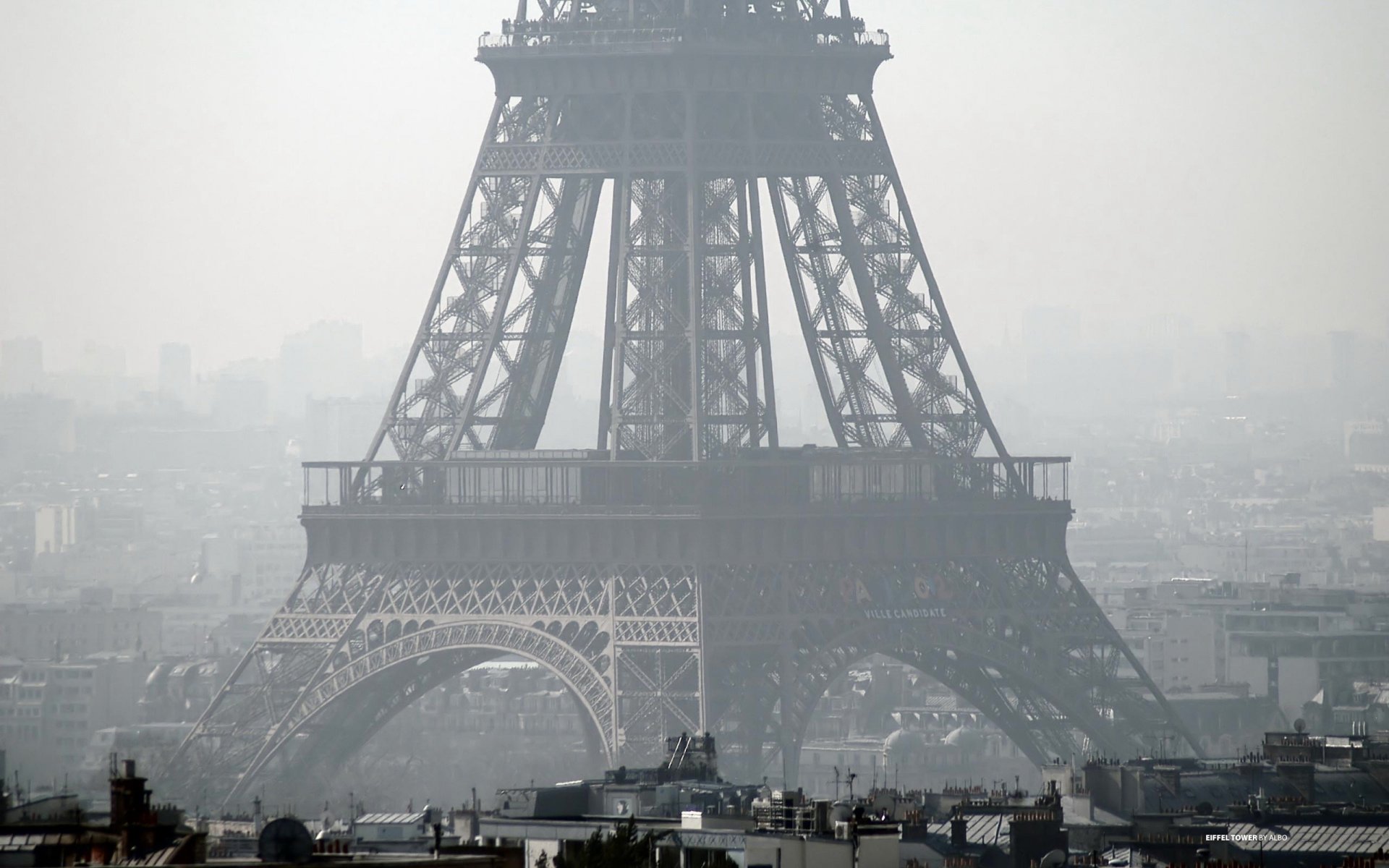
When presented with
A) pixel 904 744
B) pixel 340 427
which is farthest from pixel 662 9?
pixel 340 427

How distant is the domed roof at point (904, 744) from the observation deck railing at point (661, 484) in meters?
17.9

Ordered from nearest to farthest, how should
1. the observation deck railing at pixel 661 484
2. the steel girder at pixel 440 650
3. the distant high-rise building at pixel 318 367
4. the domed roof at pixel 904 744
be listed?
the steel girder at pixel 440 650 → the observation deck railing at pixel 661 484 → the domed roof at pixel 904 744 → the distant high-rise building at pixel 318 367

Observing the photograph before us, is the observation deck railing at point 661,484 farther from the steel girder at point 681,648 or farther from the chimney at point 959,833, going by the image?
the chimney at point 959,833

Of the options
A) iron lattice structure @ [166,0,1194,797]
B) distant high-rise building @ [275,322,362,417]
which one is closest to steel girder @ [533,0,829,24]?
iron lattice structure @ [166,0,1194,797]

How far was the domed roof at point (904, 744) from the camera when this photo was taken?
7806cm

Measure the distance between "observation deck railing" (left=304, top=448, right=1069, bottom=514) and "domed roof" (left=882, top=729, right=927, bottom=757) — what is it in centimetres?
1787

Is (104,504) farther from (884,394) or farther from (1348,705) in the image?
(884,394)

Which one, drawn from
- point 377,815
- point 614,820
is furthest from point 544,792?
point 377,815

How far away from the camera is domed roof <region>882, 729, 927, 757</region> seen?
256 feet

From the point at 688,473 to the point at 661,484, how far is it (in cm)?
46

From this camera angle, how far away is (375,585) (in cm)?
5934

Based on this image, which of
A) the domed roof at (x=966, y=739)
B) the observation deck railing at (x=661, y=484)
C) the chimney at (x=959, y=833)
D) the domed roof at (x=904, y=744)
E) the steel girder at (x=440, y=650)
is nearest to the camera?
the chimney at (x=959, y=833)

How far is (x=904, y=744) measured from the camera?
79.4 m

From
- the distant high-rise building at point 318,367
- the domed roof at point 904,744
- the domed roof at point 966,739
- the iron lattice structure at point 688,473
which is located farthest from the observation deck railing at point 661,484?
the distant high-rise building at point 318,367
